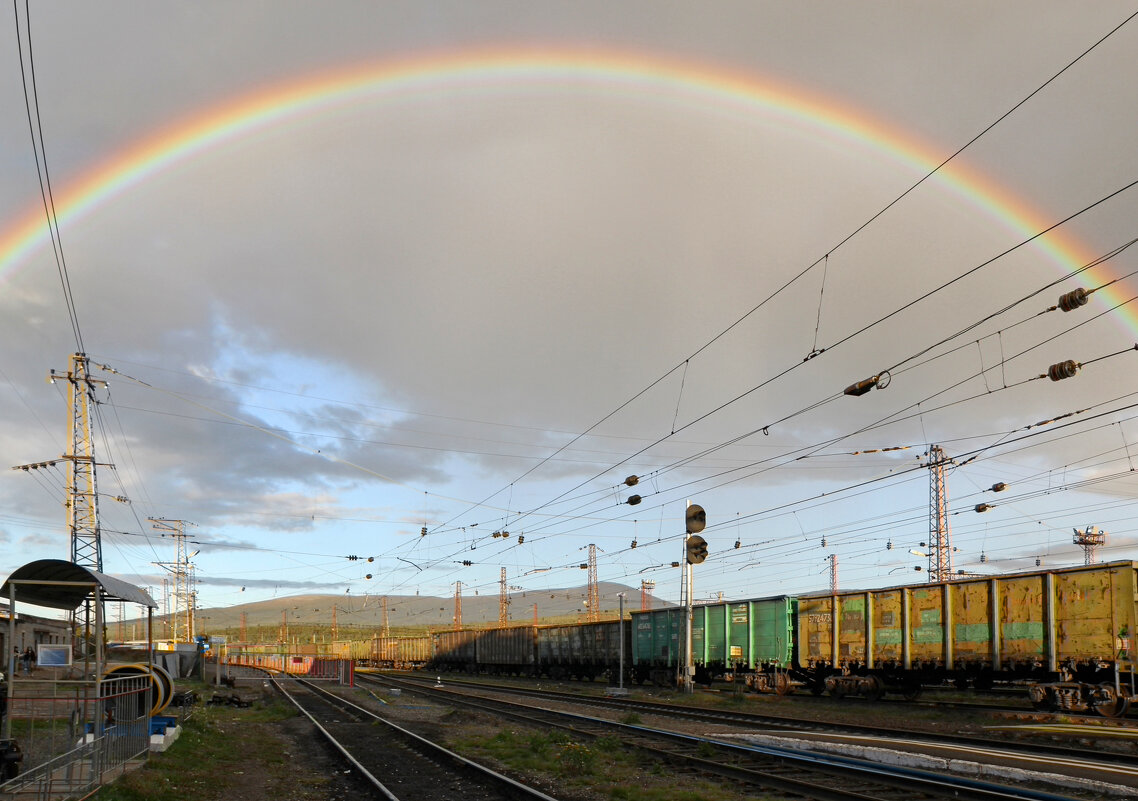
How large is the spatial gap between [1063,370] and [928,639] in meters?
16.2

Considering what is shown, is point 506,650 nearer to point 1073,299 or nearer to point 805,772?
point 805,772

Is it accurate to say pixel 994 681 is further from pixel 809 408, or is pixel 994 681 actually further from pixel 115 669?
pixel 115 669

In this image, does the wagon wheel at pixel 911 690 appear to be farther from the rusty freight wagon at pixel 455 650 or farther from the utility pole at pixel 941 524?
the rusty freight wagon at pixel 455 650

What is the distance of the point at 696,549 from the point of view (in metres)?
32.1

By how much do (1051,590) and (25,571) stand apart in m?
25.9

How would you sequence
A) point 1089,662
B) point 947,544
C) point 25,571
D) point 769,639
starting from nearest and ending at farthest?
→ point 25,571, point 1089,662, point 769,639, point 947,544

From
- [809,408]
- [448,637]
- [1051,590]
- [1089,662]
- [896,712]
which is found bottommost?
[448,637]

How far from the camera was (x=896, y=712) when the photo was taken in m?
27.2

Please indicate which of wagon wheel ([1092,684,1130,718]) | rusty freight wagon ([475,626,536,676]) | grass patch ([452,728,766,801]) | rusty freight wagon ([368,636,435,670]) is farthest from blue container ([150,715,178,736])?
rusty freight wagon ([368,636,435,670])

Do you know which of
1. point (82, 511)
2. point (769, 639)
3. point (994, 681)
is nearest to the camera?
point (994, 681)

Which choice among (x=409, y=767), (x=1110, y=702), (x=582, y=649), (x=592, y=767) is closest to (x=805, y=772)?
(x=592, y=767)

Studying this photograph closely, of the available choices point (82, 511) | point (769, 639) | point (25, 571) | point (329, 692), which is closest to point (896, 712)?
point (769, 639)

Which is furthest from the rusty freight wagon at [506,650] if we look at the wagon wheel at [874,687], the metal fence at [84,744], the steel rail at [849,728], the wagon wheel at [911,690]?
the metal fence at [84,744]

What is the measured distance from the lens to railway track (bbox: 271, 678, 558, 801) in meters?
14.4
